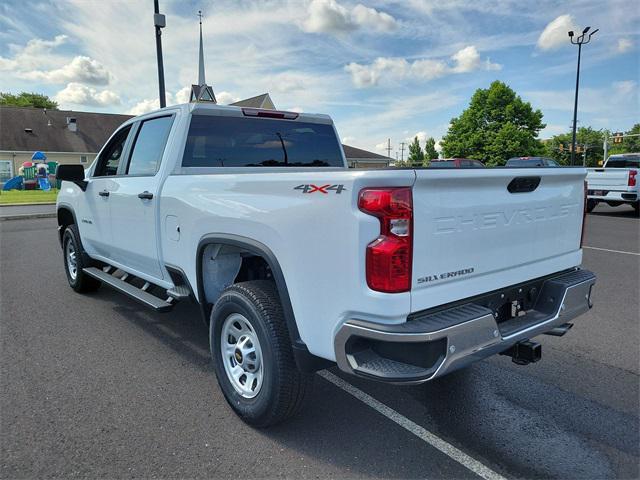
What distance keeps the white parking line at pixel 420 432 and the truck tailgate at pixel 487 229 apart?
2.98 ft

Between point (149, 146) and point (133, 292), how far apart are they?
1316 mm

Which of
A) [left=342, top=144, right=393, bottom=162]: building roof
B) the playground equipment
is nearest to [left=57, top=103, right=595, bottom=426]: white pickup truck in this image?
the playground equipment

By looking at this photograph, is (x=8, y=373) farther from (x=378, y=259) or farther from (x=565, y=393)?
(x=565, y=393)

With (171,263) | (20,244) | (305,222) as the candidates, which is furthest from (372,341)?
(20,244)

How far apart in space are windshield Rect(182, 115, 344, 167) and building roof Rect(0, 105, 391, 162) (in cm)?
3655

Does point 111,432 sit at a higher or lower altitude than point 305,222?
lower

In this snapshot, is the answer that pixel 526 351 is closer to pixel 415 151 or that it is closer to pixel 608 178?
pixel 608 178

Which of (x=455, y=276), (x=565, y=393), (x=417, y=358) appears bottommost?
(x=565, y=393)

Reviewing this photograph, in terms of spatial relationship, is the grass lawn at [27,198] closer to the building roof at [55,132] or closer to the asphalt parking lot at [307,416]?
the building roof at [55,132]

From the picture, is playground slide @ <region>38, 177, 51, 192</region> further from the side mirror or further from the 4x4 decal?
the 4x4 decal

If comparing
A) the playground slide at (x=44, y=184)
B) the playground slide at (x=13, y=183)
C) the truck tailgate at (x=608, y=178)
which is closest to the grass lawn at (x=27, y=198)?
the playground slide at (x=44, y=184)

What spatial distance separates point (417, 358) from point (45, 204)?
21.6 meters

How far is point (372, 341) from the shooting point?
2432 mm

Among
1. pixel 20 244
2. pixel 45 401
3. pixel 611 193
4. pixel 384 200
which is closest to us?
pixel 384 200
